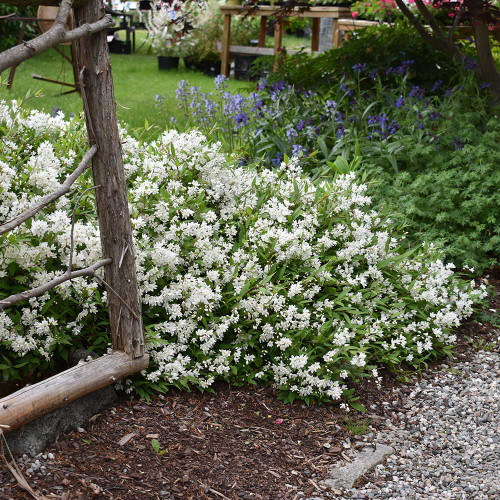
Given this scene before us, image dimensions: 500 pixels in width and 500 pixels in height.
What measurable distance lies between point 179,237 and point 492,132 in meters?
3.04

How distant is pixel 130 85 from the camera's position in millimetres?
11164

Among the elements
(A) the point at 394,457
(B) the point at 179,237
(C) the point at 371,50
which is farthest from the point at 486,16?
(A) the point at 394,457

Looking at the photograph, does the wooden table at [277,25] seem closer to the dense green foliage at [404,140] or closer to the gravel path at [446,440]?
the dense green foliage at [404,140]

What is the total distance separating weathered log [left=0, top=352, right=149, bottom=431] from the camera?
2424 mm

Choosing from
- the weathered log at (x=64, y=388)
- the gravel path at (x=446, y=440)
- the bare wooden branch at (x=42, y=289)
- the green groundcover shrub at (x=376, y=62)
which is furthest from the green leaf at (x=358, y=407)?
the green groundcover shrub at (x=376, y=62)

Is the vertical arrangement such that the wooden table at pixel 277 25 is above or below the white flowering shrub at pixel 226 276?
above

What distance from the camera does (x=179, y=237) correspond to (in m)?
3.39

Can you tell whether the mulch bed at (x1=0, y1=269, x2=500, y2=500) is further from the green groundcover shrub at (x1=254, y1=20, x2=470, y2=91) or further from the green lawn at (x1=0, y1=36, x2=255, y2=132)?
the green lawn at (x1=0, y1=36, x2=255, y2=132)

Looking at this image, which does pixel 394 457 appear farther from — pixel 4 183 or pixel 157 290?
pixel 4 183

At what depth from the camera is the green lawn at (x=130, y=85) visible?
8.50 meters

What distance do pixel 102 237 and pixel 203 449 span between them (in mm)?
958

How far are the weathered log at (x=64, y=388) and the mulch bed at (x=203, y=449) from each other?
194mm

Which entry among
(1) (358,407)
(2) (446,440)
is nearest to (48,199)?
(1) (358,407)

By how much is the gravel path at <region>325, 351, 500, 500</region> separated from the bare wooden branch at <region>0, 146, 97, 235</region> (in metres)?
1.58
